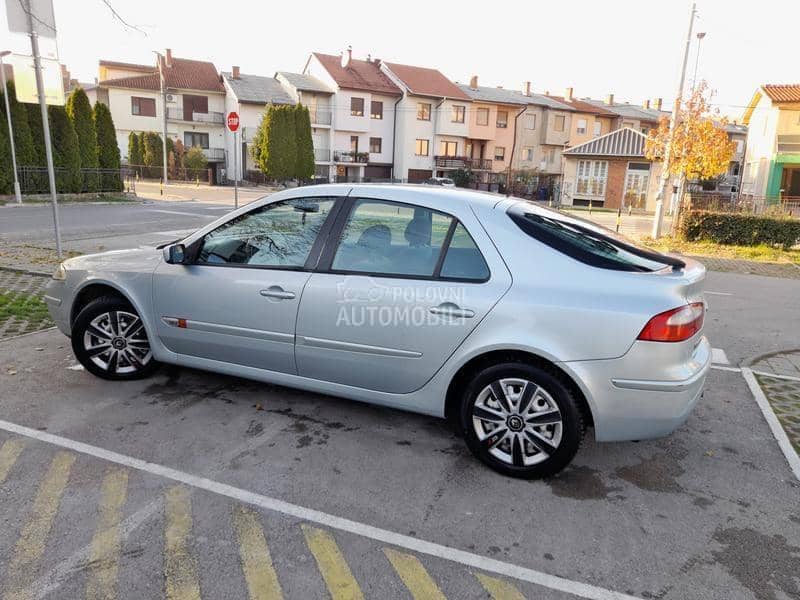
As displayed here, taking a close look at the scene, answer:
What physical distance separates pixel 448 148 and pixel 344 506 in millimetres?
54662

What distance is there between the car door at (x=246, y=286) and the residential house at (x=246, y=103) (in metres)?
47.7

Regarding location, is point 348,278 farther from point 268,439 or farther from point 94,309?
point 94,309

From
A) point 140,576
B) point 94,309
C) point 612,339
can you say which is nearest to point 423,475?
point 612,339

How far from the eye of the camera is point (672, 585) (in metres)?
2.71

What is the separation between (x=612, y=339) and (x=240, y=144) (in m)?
52.5

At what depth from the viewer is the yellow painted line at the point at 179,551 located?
256 cm

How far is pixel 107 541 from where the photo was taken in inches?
112

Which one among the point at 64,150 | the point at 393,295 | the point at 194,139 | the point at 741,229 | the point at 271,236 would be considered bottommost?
the point at 741,229

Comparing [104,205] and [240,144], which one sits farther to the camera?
[240,144]

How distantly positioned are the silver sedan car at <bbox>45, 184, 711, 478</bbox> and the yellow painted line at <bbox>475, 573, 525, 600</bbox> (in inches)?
35.9

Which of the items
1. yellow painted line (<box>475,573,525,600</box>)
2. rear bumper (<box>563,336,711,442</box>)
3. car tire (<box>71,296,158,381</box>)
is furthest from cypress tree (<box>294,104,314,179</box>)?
yellow painted line (<box>475,573,525,600</box>)

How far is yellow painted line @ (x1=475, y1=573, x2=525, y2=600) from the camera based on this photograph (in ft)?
8.54

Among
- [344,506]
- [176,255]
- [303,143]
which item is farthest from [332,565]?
[303,143]

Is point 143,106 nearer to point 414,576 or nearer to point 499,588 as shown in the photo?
point 414,576
